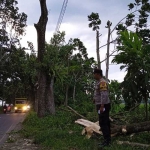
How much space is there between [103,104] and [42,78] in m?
10.6

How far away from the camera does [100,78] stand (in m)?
8.45

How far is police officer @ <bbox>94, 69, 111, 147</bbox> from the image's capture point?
26.9 feet

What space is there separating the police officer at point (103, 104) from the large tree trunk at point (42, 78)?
10043 mm

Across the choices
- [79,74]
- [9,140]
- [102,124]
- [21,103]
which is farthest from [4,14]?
[102,124]

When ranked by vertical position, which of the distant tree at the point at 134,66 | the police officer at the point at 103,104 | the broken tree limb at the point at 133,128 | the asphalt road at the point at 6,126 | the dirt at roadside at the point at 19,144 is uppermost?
the distant tree at the point at 134,66

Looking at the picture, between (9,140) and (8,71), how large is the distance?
33.9m

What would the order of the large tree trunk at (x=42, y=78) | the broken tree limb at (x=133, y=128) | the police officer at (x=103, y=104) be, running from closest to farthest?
the police officer at (x=103, y=104) → the broken tree limb at (x=133, y=128) → the large tree trunk at (x=42, y=78)

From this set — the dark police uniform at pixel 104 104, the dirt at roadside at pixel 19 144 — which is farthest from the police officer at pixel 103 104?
the dirt at roadside at pixel 19 144

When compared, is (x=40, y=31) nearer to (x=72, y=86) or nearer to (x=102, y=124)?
(x=102, y=124)

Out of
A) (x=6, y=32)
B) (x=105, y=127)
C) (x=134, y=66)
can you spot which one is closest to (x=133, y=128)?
(x=105, y=127)

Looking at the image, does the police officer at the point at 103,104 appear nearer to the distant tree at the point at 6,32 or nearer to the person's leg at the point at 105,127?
the person's leg at the point at 105,127

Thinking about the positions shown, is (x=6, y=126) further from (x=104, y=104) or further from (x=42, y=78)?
(x=104, y=104)

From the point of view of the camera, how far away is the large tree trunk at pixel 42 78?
18.0 m

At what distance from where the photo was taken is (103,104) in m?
8.21
